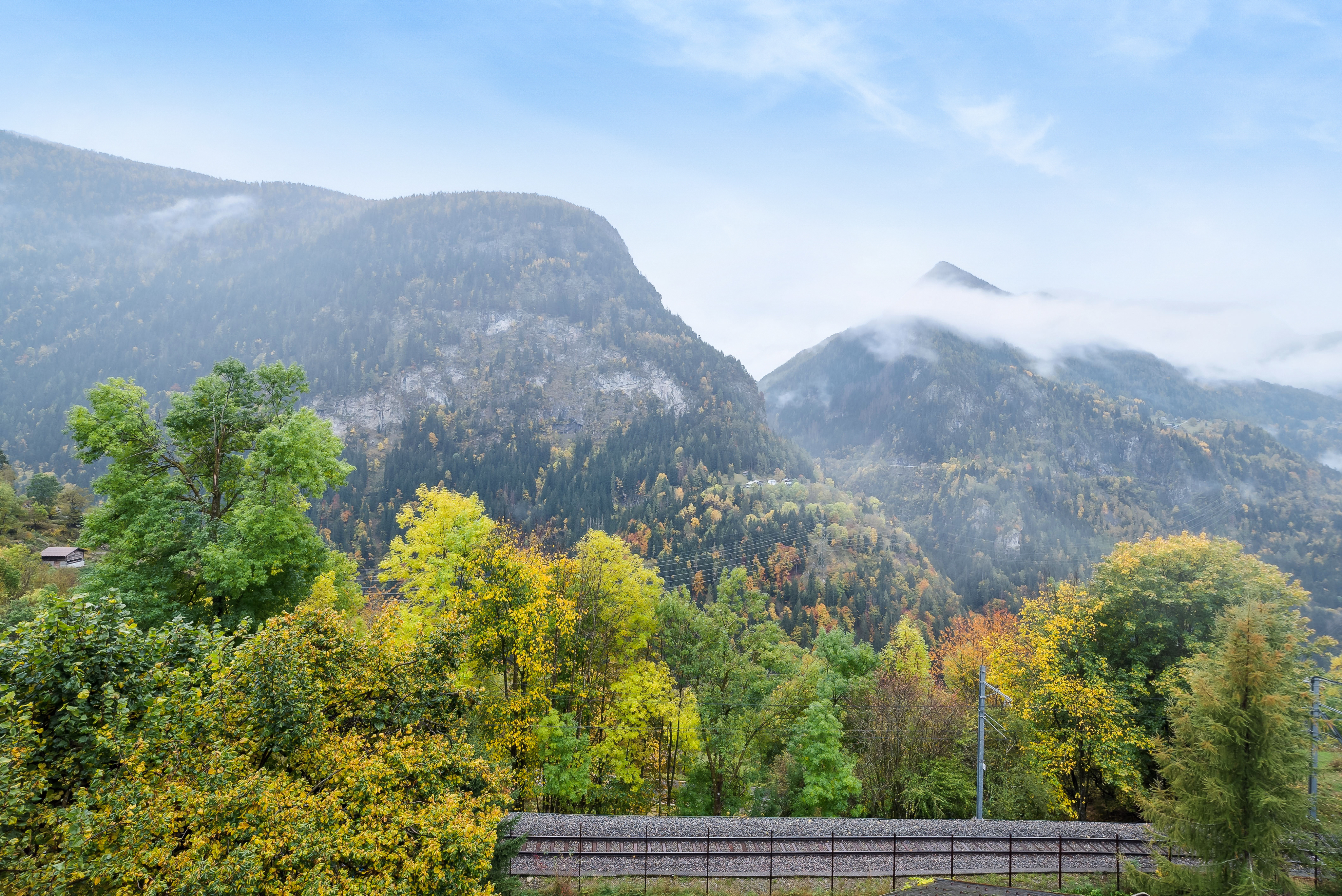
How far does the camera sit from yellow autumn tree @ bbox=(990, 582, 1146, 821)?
78.4 feet

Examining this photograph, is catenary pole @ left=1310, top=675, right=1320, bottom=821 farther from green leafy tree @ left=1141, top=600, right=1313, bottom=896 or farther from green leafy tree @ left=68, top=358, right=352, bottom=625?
green leafy tree @ left=68, top=358, right=352, bottom=625

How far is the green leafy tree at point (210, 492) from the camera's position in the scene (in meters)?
19.2

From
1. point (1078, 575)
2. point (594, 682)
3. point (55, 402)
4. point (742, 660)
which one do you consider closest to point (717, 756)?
point (742, 660)

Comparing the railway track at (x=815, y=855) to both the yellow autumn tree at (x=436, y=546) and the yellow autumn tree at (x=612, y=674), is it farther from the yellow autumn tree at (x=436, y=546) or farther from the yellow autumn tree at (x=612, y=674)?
the yellow autumn tree at (x=436, y=546)

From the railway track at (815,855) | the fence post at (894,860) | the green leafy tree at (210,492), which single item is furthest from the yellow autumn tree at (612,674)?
the green leafy tree at (210,492)

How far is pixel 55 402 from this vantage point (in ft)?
649

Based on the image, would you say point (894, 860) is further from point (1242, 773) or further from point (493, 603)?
point (493, 603)

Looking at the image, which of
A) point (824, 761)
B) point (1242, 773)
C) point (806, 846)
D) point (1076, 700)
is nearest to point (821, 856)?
point (806, 846)

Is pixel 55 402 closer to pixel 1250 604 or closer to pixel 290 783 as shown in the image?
pixel 290 783

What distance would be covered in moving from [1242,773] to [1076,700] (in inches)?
389

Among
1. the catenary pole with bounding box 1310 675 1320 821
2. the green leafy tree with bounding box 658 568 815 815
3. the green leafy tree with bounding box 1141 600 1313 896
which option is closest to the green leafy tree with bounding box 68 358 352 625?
the green leafy tree with bounding box 658 568 815 815

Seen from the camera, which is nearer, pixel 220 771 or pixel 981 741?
pixel 220 771

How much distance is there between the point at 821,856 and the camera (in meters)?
20.2

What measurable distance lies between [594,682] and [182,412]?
1945 centimetres
